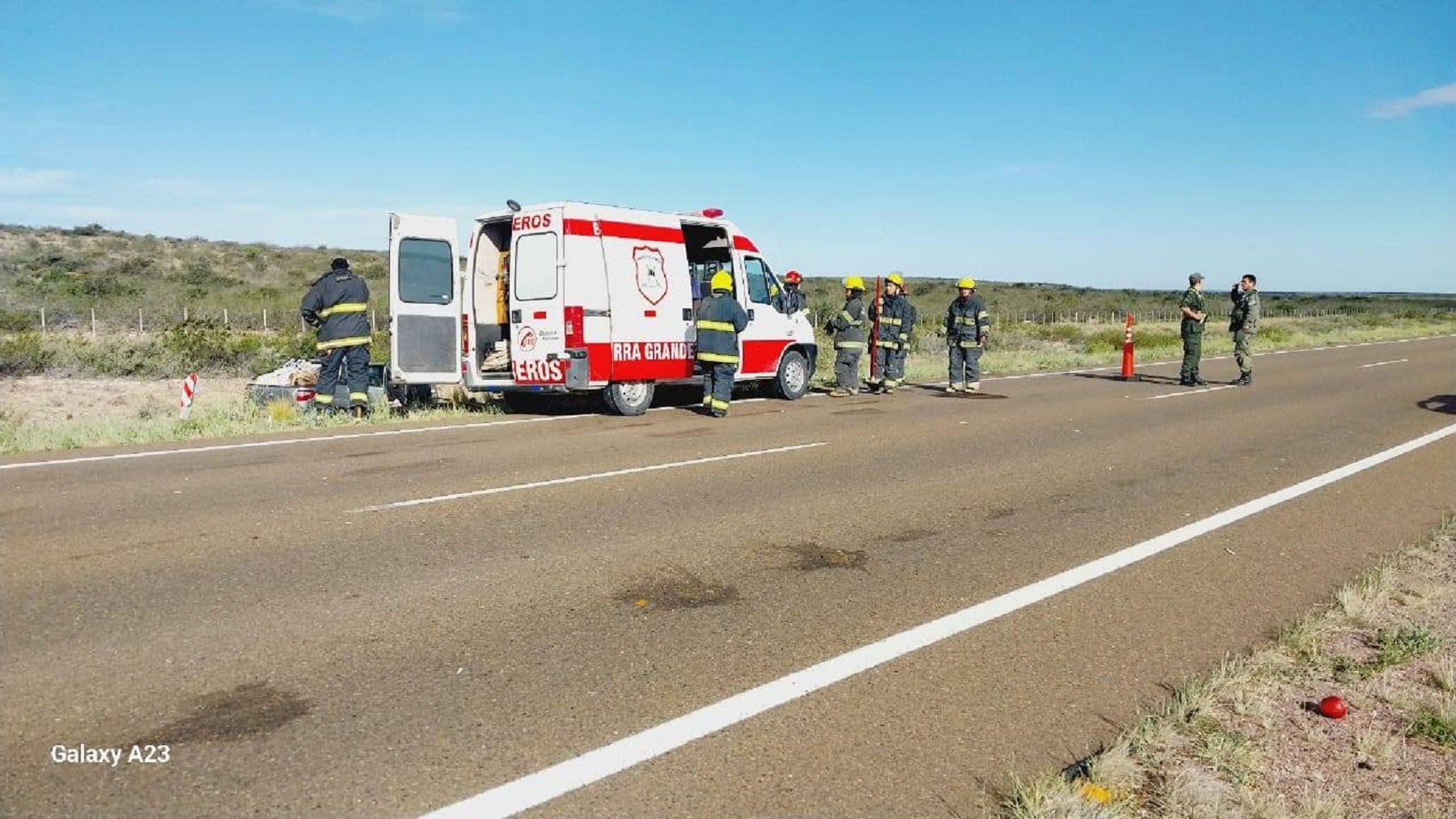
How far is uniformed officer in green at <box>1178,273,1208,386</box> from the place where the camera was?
1803 cm

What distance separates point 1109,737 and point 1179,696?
496 mm

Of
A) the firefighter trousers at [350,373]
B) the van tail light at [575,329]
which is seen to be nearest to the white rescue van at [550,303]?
the van tail light at [575,329]

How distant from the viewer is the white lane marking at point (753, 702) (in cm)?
320

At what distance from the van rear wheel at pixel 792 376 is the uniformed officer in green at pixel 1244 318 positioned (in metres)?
8.01

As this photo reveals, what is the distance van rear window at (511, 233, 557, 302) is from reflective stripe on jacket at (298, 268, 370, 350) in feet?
6.30

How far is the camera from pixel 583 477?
8.41m

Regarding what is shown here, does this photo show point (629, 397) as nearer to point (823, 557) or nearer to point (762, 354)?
point (762, 354)

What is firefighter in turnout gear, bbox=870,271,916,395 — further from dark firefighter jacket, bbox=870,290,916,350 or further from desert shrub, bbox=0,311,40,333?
desert shrub, bbox=0,311,40,333

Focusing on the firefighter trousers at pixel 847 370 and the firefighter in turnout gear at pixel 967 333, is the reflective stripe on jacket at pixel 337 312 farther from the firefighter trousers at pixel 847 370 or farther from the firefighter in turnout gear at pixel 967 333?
the firefighter in turnout gear at pixel 967 333

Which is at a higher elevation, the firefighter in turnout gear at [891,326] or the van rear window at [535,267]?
the van rear window at [535,267]

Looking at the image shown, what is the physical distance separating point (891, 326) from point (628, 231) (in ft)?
18.2

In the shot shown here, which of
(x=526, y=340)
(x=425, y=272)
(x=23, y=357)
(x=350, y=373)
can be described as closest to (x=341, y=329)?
(x=350, y=373)

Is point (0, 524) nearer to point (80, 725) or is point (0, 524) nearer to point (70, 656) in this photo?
point (70, 656)

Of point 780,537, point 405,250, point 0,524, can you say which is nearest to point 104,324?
point 405,250
